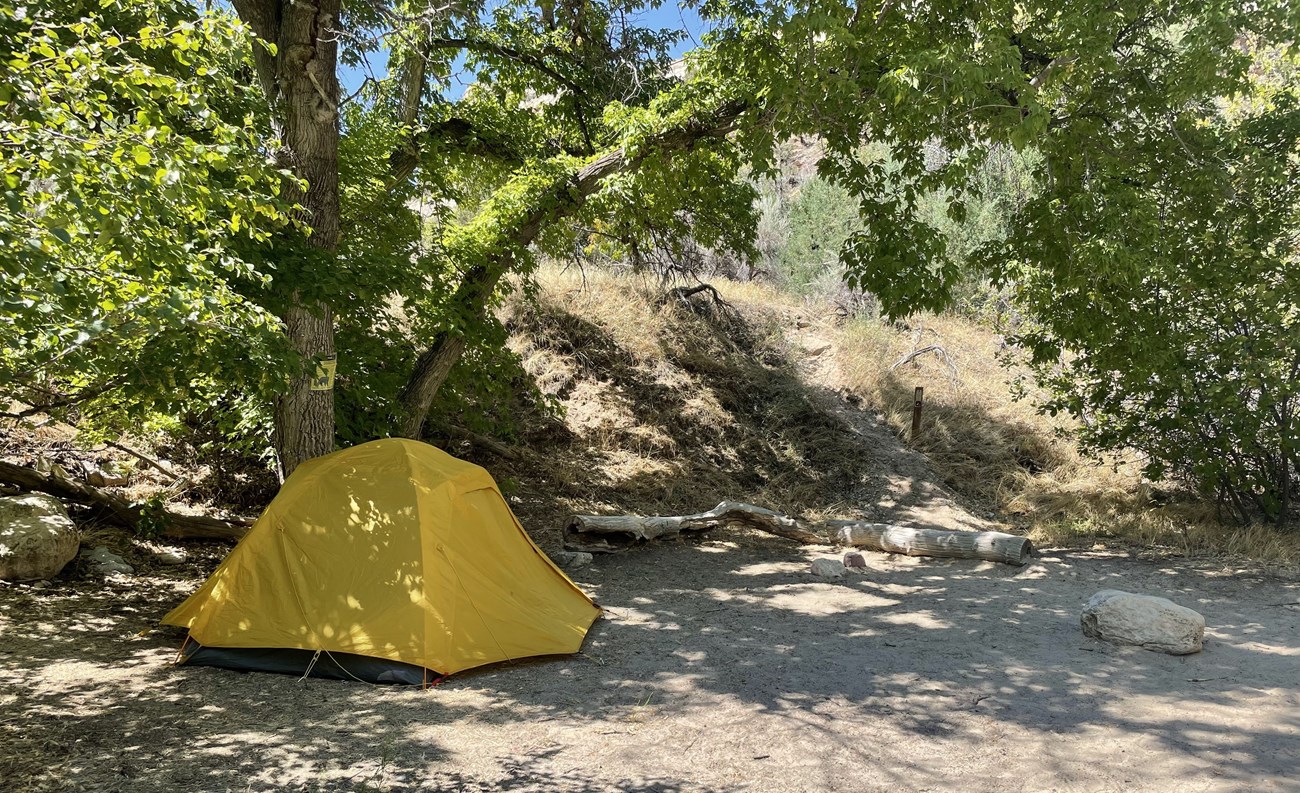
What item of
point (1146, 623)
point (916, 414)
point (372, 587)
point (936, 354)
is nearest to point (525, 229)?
point (372, 587)

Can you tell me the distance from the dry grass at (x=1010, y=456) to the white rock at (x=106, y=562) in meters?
9.93

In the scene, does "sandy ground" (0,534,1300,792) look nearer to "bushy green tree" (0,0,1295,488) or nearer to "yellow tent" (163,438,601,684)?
"yellow tent" (163,438,601,684)

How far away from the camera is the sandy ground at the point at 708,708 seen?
4.25m

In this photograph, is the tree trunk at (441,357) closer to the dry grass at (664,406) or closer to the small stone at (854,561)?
the dry grass at (664,406)

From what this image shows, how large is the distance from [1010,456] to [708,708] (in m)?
10.3

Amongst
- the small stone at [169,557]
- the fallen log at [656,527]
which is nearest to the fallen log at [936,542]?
the fallen log at [656,527]

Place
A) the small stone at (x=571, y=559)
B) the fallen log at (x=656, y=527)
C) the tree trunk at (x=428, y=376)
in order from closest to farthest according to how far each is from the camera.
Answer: the small stone at (x=571, y=559), the tree trunk at (x=428, y=376), the fallen log at (x=656, y=527)

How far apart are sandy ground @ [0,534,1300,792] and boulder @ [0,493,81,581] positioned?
0.21 metres

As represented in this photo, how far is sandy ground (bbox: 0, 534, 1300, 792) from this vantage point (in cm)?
425

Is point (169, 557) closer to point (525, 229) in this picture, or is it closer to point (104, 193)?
point (525, 229)

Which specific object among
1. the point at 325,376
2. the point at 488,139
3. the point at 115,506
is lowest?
the point at 115,506

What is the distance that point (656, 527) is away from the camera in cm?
992

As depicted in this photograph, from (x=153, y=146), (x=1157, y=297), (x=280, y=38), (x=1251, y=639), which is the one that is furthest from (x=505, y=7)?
(x=1251, y=639)

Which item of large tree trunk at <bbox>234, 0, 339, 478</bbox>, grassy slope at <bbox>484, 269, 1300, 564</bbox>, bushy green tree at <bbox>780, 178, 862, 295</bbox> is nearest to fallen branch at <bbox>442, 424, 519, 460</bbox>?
grassy slope at <bbox>484, 269, 1300, 564</bbox>
